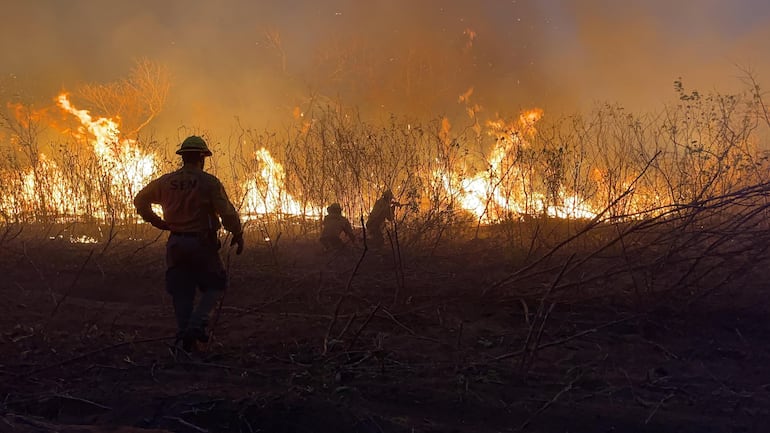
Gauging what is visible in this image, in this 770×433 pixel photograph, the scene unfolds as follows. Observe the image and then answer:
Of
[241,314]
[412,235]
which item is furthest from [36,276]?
[412,235]

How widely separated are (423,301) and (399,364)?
191cm

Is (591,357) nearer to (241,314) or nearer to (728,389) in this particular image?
(728,389)

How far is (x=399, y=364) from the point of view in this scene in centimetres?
409

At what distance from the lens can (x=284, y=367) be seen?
4039 millimetres

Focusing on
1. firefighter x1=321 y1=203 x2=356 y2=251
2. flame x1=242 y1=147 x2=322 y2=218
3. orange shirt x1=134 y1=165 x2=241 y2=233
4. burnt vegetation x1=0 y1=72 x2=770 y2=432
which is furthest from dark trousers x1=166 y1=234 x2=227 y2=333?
flame x1=242 y1=147 x2=322 y2=218

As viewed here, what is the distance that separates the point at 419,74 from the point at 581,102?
5.04m

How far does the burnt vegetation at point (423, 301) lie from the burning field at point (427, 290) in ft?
0.09

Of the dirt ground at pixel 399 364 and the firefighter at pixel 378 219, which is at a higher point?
the firefighter at pixel 378 219

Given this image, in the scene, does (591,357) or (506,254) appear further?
(506,254)

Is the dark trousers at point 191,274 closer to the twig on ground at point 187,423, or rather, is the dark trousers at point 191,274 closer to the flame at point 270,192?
the twig on ground at point 187,423

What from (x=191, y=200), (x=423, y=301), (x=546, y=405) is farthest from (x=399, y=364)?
(x=191, y=200)

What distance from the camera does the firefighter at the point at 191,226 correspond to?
448cm

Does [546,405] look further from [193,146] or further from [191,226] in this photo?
[193,146]

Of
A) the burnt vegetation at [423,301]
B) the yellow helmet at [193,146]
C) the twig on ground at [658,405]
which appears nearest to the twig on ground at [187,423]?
the burnt vegetation at [423,301]
